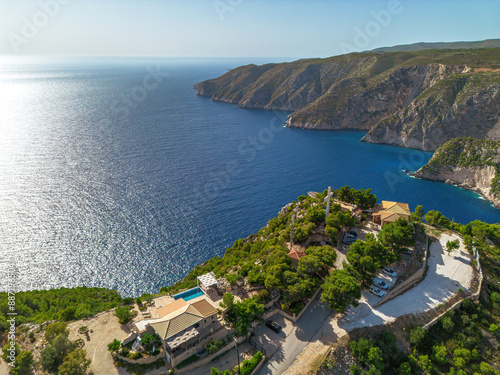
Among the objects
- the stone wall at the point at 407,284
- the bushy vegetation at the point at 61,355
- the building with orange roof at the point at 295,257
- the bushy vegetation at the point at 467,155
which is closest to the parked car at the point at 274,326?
the building with orange roof at the point at 295,257

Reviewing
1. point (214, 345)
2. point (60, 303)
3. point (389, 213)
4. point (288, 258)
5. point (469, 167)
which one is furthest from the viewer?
point (469, 167)

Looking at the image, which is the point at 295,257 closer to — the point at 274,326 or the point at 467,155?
the point at 274,326

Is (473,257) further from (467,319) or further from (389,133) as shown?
(389,133)

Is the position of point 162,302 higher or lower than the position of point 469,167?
higher

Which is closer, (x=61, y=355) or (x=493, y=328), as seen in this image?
(x=61, y=355)

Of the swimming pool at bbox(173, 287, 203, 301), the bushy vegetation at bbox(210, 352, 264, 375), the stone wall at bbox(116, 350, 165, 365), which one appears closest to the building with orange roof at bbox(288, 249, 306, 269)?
the bushy vegetation at bbox(210, 352, 264, 375)

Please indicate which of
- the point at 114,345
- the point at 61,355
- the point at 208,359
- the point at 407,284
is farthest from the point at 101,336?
the point at 407,284
